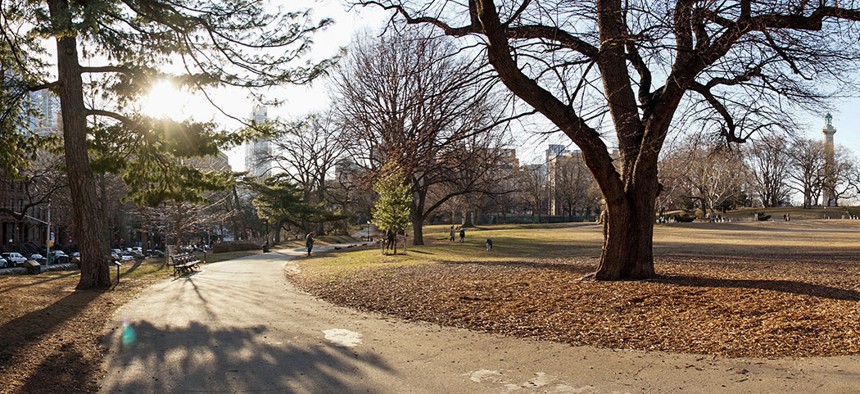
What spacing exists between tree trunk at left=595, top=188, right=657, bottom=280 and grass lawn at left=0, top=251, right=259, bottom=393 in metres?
8.91

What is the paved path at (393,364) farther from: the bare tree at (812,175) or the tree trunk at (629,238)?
the bare tree at (812,175)

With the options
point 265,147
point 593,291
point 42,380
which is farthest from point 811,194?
point 42,380

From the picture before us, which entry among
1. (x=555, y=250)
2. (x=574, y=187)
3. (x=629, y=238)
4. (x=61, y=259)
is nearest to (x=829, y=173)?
(x=574, y=187)

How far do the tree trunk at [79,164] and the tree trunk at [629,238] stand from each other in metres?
12.1

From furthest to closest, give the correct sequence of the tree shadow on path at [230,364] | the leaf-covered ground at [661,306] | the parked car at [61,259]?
the parked car at [61,259] < the leaf-covered ground at [661,306] < the tree shadow on path at [230,364]

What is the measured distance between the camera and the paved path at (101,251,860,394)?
5.81 meters

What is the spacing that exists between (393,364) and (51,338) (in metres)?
4.87

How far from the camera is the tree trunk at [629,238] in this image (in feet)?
37.1

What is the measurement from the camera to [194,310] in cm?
1134

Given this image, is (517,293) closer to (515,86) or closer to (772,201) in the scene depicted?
(515,86)

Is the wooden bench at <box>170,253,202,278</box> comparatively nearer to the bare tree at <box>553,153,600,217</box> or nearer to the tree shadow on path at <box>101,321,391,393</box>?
the tree shadow on path at <box>101,321,391,393</box>

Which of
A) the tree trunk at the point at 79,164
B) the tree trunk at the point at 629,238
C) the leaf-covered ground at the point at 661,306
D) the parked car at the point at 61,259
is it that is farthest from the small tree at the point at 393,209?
the parked car at the point at 61,259

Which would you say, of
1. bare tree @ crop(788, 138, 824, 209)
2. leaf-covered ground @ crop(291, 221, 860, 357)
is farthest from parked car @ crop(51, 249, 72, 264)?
bare tree @ crop(788, 138, 824, 209)

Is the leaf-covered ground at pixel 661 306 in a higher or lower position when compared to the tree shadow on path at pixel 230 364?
higher
